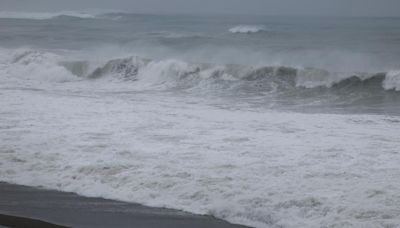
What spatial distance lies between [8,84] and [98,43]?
17.3 metres

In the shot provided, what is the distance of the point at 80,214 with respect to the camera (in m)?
5.06

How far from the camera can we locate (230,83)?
17.2 metres

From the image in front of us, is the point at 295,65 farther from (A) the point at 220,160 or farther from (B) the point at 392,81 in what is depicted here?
(A) the point at 220,160

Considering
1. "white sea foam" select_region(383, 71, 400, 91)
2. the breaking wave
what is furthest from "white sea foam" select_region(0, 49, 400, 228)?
"white sea foam" select_region(383, 71, 400, 91)

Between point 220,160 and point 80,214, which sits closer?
point 80,214

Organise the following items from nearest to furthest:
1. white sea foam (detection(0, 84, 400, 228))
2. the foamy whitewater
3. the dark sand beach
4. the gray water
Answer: the dark sand beach → white sea foam (detection(0, 84, 400, 228)) → the foamy whitewater → the gray water

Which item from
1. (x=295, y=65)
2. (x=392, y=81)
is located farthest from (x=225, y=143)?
(x=295, y=65)

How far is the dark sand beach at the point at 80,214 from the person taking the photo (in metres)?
4.82

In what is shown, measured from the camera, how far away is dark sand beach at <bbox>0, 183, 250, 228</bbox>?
482cm

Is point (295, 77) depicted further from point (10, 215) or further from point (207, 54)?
point (10, 215)

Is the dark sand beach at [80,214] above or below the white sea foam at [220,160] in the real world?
below

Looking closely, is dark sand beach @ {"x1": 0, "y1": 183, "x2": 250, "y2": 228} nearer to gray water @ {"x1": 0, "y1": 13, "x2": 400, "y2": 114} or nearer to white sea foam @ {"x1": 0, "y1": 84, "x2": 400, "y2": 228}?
white sea foam @ {"x1": 0, "y1": 84, "x2": 400, "y2": 228}

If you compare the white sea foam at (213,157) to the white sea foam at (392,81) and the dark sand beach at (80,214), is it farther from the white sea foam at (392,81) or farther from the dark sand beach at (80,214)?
the white sea foam at (392,81)

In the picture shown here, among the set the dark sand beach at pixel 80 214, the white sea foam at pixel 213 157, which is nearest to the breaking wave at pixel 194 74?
the white sea foam at pixel 213 157
